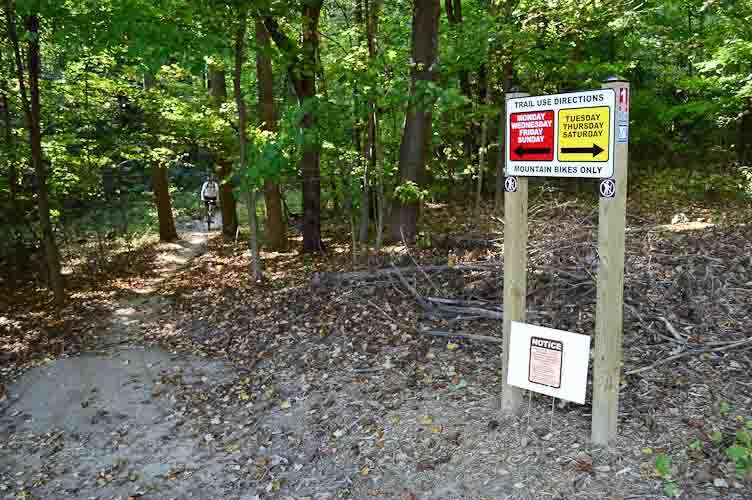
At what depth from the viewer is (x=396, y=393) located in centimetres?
519

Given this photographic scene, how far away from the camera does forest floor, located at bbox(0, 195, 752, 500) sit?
3.95 m

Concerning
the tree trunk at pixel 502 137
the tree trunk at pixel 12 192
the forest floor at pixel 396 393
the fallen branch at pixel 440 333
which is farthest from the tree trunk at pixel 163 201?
the fallen branch at pixel 440 333

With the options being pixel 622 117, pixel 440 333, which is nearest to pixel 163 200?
pixel 440 333

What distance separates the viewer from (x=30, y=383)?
6.92m

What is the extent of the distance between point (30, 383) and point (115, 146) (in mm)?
7757

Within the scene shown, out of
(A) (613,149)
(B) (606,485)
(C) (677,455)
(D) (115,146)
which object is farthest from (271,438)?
(D) (115,146)

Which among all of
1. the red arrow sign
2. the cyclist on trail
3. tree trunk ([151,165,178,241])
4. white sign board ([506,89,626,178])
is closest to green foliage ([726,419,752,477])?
white sign board ([506,89,626,178])

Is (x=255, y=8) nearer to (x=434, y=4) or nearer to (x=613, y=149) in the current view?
(x=434, y=4)

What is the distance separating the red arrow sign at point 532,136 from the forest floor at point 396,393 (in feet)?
6.52

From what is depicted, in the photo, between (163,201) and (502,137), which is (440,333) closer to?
(502,137)

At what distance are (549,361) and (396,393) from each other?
1.67 metres

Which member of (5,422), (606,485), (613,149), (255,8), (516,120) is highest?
(255,8)

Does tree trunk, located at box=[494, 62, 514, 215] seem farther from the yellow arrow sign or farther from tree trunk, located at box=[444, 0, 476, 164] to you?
the yellow arrow sign

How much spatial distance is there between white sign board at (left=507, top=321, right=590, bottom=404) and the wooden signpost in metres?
0.08
